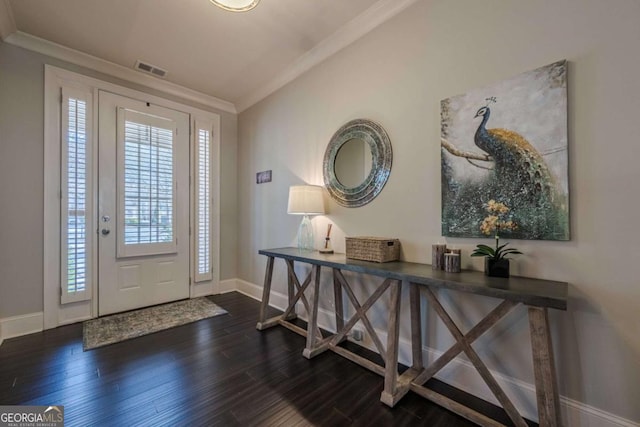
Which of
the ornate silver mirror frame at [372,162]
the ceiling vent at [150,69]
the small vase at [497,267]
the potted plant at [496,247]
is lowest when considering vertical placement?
the small vase at [497,267]

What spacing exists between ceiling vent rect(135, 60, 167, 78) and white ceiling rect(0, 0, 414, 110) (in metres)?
0.06

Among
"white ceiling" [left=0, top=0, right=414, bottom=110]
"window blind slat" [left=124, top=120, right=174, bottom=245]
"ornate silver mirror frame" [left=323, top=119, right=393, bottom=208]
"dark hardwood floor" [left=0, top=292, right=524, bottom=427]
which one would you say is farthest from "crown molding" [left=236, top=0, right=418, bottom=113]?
"dark hardwood floor" [left=0, top=292, right=524, bottom=427]

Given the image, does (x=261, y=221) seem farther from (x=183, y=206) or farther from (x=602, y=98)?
(x=602, y=98)

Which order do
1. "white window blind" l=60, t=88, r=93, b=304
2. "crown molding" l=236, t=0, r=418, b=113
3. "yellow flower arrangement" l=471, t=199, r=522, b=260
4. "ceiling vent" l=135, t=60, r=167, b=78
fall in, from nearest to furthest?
"yellow flower arrangement" l=471, t=199, r=522, b=260
"crown molding" l=236, t=0, r=418, b=113
"white window blind" l=60, t=88, r=93, b=304
"ceiling vent" l=135, t=60, r=167, b=78

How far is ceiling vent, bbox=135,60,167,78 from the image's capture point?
2.93m

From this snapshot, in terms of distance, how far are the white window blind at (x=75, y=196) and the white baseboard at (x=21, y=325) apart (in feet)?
0.74

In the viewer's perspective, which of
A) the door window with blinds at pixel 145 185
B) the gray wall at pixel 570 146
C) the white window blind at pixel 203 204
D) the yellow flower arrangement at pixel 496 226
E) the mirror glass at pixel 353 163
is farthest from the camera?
the white window blind at pixel 203 204

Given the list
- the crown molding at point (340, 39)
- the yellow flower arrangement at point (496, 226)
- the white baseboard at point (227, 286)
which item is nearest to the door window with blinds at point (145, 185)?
the white baseboard at point (227, 286)

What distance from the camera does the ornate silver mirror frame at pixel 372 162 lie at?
2.15 meters

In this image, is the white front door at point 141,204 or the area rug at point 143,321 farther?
the white front door at point 141,204

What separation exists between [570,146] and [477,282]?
852mm

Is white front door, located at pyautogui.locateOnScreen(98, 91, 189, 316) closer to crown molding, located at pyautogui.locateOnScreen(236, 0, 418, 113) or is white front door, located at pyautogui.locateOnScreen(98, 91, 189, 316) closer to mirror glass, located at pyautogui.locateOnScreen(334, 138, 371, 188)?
crown molding, located at pyautogui.locateOnScreen(236, 0, 418, 113)

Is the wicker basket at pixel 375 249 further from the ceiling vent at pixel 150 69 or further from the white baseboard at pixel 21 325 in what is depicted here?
the white baseboard at pixel 21 325

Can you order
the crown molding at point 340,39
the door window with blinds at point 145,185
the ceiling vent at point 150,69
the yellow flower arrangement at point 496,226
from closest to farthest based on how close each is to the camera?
the yellow flower arrangement at point 496,226
the crown molding at point 340,39
the ceiling vent at point 150,69
the door window with blinds at point 145,185
